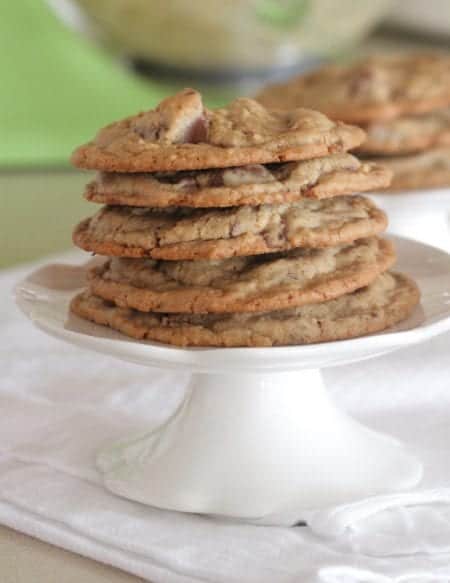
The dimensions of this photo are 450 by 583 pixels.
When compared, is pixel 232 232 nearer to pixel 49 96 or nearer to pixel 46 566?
pixel 46 566

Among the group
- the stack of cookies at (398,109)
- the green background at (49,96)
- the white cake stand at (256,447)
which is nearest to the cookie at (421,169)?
the stack of cookies at (398,109)

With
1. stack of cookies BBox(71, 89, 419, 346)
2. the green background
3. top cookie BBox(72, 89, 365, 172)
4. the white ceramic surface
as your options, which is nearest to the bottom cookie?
stack of cookies BBox(71, 89, 419, 346)

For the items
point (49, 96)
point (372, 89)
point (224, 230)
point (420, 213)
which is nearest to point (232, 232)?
point (224, 230)

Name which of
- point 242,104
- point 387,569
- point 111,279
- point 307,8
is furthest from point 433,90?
point 307,8

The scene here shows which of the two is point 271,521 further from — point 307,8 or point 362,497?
point 307,8

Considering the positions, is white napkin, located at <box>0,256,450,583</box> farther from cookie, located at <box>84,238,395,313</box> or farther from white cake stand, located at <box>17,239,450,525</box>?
cookie, located at <box>84,238,395,313</box>
